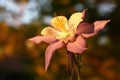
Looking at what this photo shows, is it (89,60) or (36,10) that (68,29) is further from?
(36,10)

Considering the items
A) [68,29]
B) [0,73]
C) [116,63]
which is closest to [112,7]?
[116,63]

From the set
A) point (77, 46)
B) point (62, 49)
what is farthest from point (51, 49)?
point (62, 49)

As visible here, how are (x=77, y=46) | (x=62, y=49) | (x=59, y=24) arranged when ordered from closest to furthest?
1. (x=77, y=46)
2. (x=59, y=24)
3. (x=62, y=49)

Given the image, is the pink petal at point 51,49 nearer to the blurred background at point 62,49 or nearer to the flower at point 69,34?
the flower at point 69,34

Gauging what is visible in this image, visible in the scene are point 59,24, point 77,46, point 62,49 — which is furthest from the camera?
point 62,49

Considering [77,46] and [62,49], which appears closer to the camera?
[77,46]

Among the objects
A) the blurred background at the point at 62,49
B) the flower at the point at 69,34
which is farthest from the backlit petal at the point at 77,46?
the blurred background at the point at 62,49

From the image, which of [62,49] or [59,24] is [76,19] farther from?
[62,49]
